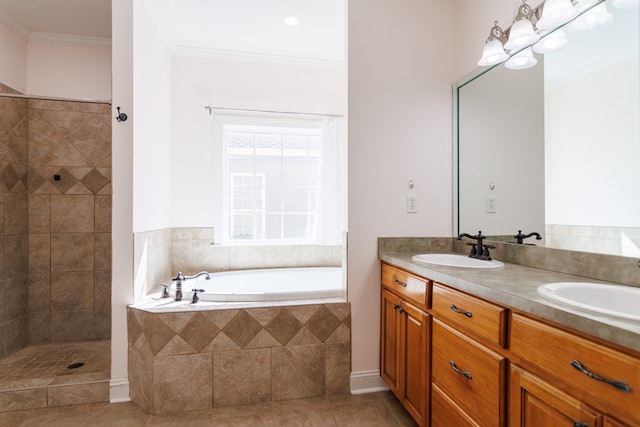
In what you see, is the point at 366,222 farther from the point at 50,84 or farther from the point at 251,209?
the point at 50,84

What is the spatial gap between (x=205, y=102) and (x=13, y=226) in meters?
1.74

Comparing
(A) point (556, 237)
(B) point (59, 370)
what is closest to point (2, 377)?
(B) point (59, 370)

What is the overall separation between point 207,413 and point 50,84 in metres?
2.83

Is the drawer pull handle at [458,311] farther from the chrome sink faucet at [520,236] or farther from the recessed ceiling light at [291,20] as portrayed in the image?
the recessed ceiling light at [291,20]

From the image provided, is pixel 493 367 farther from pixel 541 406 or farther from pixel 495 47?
pixel 495 47

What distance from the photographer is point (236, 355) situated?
1.86 m

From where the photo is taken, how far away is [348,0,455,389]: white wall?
2.01 metres

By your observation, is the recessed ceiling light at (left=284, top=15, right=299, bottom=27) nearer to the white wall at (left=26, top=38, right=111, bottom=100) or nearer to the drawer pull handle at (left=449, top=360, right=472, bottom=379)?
the white wall at (left=26, top=38, right=111, bottom=100)

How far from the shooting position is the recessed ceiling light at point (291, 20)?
2.38m

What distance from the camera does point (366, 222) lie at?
6.63ft

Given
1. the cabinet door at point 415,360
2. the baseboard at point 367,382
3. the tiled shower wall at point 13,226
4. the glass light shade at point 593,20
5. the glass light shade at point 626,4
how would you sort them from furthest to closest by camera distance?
the tiled shower wall at point 13,226 < the baseboard at point 367,382 < the cabinet door at point 415,360 < the glass light shade at point 593,20 < the glass light shade at point 626,4

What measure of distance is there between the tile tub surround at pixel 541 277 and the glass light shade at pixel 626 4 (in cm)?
93

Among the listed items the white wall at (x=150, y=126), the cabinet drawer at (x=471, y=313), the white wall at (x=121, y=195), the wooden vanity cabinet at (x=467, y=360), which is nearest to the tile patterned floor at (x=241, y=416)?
the white wall at (x=121, y=195)

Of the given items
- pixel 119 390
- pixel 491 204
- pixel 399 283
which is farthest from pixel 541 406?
pixel 119 390
